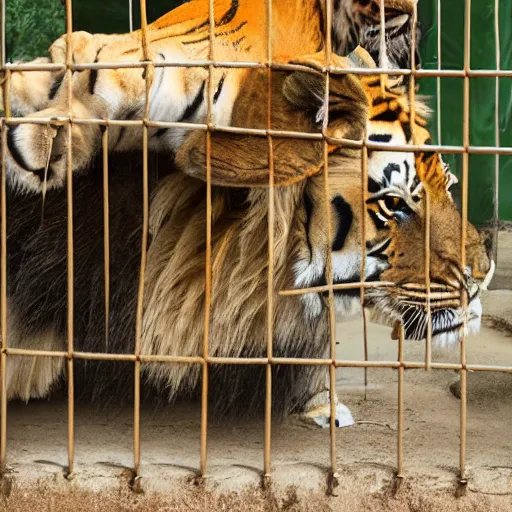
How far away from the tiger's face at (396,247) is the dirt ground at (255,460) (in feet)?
1.23

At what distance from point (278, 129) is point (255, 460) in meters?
0.98

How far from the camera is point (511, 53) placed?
230 inches

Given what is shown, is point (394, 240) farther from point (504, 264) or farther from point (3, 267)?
point (504, 264)

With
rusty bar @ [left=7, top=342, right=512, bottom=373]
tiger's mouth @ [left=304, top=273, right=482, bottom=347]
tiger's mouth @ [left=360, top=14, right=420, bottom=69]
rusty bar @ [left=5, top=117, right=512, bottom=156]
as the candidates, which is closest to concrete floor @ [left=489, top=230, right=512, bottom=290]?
tiger's mouth @ [left=360, top=14, right=420, bottom=69]

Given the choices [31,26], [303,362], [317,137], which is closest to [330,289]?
[303,362]

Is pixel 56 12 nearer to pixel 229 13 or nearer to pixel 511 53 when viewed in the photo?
pixel 229 13

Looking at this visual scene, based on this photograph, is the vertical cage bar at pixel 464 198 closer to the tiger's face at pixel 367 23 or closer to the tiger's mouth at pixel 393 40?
the tiger's face at pixel 367 23

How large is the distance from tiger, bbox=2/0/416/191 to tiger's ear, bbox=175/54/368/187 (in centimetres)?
8

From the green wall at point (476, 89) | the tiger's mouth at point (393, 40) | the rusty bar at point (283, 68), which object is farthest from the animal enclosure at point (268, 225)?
the green wall at point (476, 89)

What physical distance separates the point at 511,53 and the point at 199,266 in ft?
10.8

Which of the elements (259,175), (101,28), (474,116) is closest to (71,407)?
(259,175)

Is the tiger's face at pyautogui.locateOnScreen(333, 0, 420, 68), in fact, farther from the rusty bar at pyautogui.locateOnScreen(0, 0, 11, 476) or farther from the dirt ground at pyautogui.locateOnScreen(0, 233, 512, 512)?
the dirt ground at pyautogui.locateOnScreen(0, 233, 512, 512)

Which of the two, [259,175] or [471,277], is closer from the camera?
[259,175]

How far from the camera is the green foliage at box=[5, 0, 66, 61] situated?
4289mm
